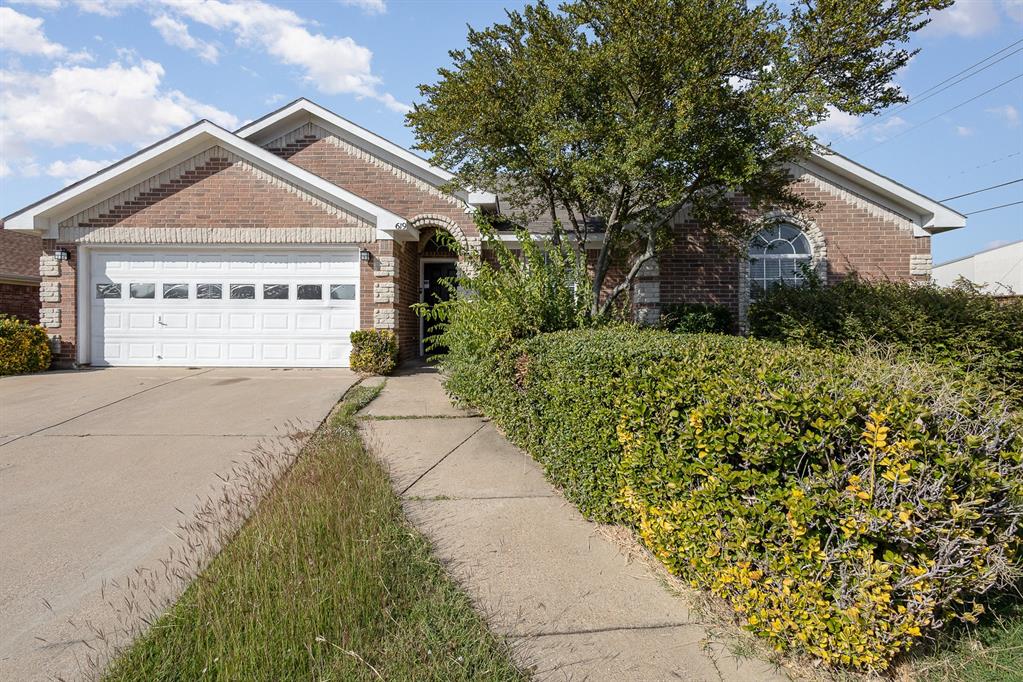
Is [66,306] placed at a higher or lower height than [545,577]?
higher

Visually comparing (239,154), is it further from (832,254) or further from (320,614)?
(832,254)

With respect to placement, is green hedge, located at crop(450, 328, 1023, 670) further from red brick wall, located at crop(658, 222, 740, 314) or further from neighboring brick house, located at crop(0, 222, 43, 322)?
neighboring brick house, located at crop(0, 222, 43, 322)

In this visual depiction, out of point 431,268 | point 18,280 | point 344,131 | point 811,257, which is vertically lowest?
point 18,280

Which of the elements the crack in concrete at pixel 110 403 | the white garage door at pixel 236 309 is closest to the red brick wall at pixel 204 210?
the white garage door at pixel 236 309

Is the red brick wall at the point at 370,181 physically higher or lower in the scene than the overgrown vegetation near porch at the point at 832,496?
higher

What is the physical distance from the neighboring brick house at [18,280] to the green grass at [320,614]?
54.1 ft

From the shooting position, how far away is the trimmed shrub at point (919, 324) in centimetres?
679

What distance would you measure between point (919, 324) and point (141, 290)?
1363 cm

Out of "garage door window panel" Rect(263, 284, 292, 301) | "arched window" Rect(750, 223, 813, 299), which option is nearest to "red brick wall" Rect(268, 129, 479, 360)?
"garage door window panel" Rect(263, 284, 292, 301)

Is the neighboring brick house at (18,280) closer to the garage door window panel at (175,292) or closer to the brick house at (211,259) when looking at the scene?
the brick house at (211,259)

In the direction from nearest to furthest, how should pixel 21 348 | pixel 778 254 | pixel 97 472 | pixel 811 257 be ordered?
pixel 97 472, pixel 21 348, pixel 811 257, pixel 778 254

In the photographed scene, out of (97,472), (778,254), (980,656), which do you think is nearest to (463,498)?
(980,656)

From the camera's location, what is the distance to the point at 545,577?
3.39m

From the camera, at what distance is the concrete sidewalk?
2650mm
